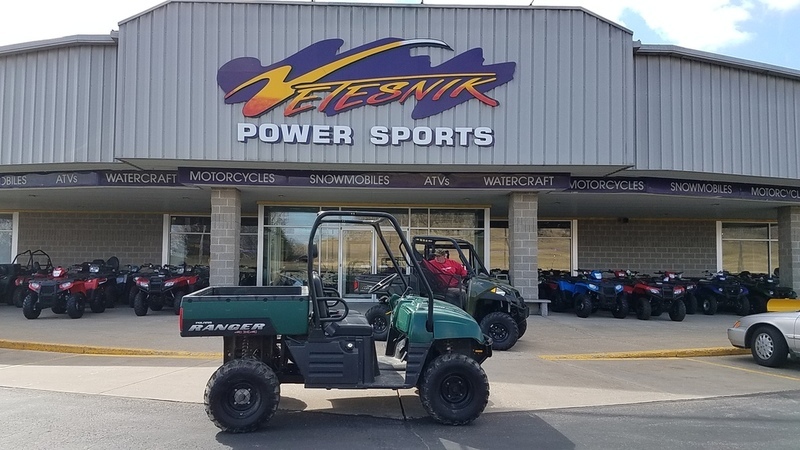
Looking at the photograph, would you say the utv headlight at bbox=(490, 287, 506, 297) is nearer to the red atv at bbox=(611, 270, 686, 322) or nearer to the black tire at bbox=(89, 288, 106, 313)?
the red atv at bbox=(611, 270, 686, 322)

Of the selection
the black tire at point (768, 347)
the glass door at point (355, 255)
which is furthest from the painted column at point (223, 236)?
the black tire at point (768, 347)

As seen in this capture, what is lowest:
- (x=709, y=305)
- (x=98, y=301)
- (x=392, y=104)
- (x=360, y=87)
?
(x=709, y=305)

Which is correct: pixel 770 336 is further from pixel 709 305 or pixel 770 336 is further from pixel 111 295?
pixel 111 295

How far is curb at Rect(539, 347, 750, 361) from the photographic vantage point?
30.9 feet

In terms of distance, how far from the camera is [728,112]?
14.2 meters

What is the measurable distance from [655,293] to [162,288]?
12715 mm

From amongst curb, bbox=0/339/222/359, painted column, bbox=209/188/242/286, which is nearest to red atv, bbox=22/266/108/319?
painted column, bbox=209/188/242/286

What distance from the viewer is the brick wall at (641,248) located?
2056cm

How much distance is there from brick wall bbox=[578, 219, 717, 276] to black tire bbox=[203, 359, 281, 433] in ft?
56.7

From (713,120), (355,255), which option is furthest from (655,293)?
(355,255)

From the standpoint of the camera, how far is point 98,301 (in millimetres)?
14656

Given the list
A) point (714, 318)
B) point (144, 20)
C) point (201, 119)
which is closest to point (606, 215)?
point (714, 318)

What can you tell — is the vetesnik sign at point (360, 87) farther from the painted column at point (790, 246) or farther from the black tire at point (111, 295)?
the painted column at point (790, 246)

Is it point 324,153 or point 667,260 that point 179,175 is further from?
point 667,260
